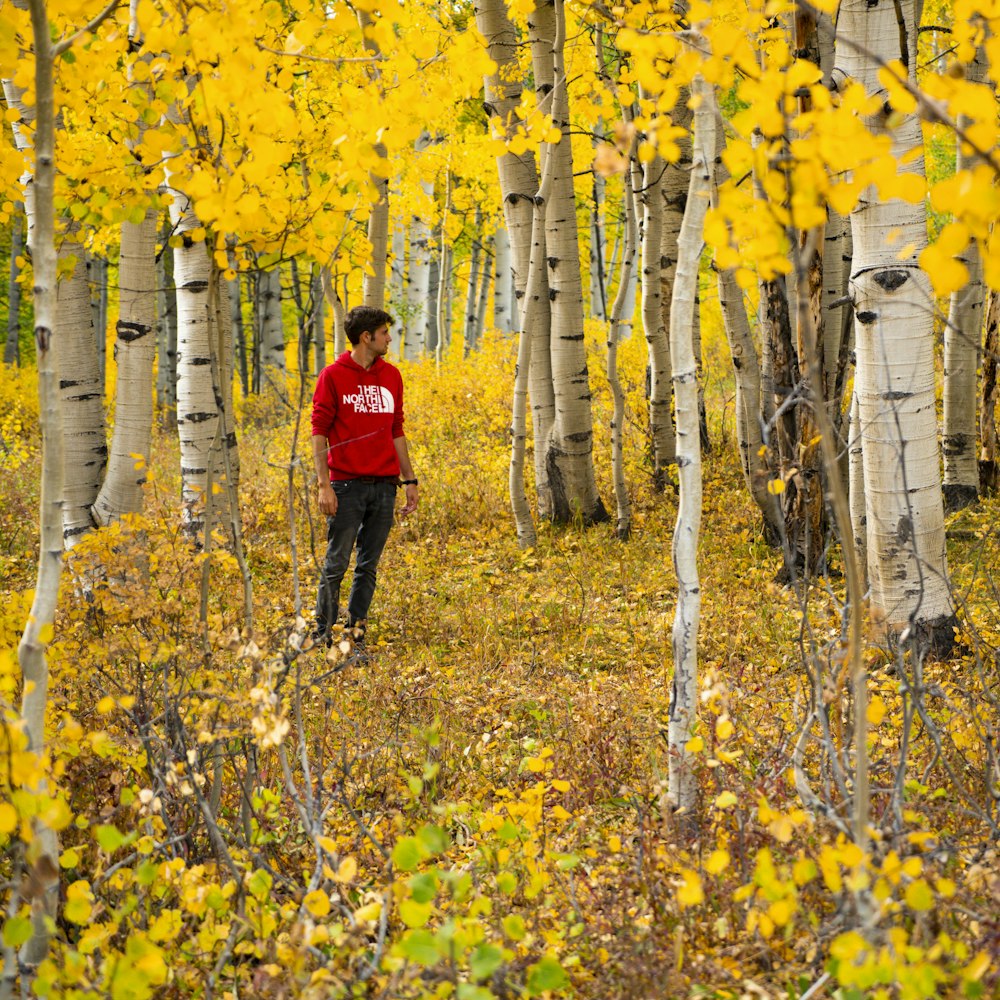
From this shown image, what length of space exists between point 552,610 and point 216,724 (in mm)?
3122

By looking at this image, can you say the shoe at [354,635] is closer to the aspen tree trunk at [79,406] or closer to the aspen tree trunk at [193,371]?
the aspen tree trunk at [193,371]

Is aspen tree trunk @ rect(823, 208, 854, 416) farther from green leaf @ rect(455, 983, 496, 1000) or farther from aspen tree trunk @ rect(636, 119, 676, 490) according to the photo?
green leaf @ rect(455, 983, 496, 1000)

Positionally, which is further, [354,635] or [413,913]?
[354,635]

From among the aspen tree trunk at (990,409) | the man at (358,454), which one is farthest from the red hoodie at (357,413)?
the aspen tree trunk at (990,409)

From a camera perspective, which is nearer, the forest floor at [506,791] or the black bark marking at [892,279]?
the forest floor at [506,791]

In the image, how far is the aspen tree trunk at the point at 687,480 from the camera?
2.47 metres

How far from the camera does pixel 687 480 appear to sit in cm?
255

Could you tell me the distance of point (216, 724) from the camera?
2.67 m

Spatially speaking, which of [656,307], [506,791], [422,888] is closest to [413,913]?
[422,888]

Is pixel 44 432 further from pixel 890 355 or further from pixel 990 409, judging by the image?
pixel 990 409

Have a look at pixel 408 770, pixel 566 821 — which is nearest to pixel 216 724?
pixel 408 770

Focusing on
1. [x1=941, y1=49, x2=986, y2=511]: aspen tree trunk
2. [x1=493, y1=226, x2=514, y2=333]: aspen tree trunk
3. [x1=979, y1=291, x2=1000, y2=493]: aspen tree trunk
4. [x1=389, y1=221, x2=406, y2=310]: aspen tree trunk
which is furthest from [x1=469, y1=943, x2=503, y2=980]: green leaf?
[x1=493, y1=226, x2=514, y2=333]: aspen tree trunk

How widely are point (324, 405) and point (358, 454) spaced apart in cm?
33

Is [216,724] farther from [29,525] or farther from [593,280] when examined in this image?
[593,280]
